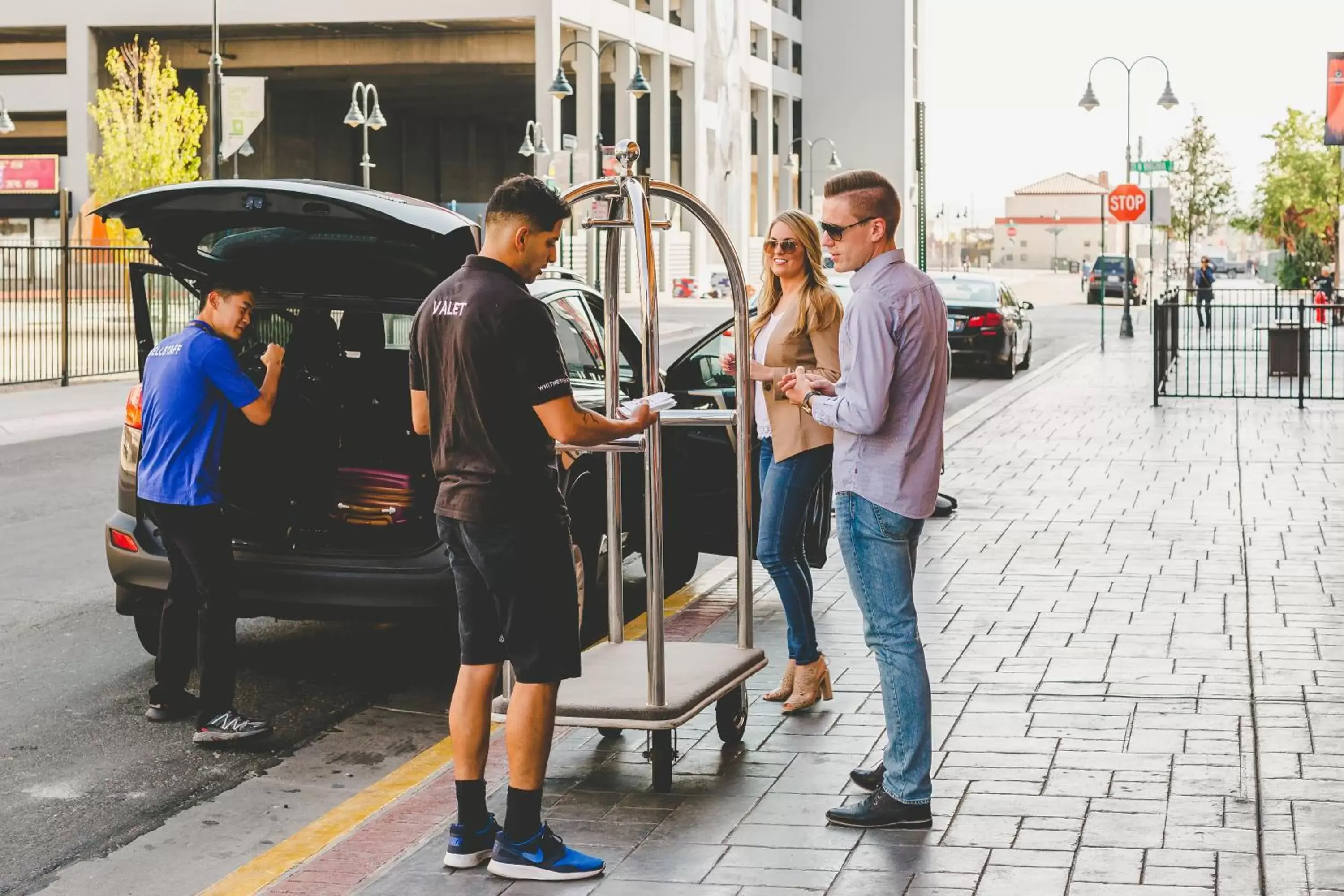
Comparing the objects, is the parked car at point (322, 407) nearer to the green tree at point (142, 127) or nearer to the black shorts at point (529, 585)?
the black shorts at point (529, 585)

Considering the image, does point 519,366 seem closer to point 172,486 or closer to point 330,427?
point 172,486

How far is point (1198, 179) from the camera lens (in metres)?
70.8

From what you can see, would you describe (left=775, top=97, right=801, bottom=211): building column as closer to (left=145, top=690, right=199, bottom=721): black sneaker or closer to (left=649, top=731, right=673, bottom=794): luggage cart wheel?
(left=145, top=690, right=199, bottom=721): black sneaker

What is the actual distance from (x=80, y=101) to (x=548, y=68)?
1641 centimetres

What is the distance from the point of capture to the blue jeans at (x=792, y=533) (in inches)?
253

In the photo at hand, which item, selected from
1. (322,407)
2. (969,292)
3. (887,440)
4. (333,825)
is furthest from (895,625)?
(969,292)

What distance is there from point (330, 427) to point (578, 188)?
2.10 metres

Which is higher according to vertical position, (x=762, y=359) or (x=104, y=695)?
(x=762, y=359)

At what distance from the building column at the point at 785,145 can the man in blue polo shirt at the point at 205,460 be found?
76.2m

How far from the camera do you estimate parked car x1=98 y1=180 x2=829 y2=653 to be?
651cm

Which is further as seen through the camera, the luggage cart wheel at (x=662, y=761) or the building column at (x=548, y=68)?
the building column at (x=548, y=68)

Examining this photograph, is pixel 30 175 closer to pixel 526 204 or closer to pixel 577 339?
pixel 577 339

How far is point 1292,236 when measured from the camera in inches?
2613

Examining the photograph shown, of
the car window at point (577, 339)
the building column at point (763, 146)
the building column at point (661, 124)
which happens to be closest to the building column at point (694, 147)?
the building column at point (661, 124)
